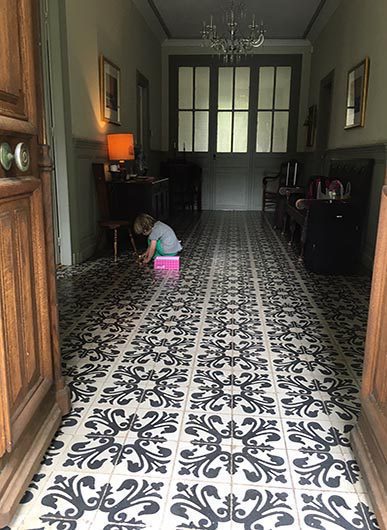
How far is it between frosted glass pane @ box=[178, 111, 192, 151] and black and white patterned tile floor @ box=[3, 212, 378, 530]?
264 inches

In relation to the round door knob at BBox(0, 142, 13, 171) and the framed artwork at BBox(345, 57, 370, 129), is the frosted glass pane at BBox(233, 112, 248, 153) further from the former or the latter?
the round door knob at BBox(0, 142, 13, 171)

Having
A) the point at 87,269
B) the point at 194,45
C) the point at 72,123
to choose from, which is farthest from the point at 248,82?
the point at 87,269

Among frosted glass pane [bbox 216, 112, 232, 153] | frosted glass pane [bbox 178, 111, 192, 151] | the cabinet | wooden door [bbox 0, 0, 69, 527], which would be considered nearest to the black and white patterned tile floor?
wooden door [bbox 0, 0, 69, 527]

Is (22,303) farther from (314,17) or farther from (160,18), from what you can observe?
(314,17)

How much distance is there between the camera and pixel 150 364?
2545 millimetres

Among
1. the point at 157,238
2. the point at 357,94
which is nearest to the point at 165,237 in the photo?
the point at 157,238

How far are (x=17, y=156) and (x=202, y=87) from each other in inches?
358

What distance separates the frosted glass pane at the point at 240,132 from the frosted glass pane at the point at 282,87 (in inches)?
29.6

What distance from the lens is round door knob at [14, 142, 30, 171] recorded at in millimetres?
1429

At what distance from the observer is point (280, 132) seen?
9.85 m

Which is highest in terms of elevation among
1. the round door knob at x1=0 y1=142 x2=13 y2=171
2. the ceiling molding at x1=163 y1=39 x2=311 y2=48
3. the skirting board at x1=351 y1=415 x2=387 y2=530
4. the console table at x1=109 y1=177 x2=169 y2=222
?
the ceiling molding at x1=163 y1=39 x2=311 y2=48

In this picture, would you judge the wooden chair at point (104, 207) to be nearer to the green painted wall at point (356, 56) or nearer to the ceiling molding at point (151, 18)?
the green painted wall at point (356, 56)

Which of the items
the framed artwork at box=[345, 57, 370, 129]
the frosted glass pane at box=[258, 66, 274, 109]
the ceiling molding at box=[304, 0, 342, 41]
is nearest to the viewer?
the framed artwork at box=[345, 57, 370, 129]

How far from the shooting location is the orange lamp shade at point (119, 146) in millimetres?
5504
